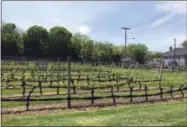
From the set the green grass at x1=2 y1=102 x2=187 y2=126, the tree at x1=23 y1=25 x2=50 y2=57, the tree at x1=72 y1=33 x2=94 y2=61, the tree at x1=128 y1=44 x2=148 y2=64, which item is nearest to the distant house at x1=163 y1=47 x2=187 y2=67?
the tree at x1=128 y1=44 x2=148 y2=64

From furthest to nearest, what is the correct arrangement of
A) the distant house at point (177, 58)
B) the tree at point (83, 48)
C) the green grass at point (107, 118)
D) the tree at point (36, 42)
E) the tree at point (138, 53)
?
the tree at point (138, 53) < the distant house at point (177, 58) < the tree at point (83, 48) < the tree at point (36, 42) < the green grass at point (107, 118)

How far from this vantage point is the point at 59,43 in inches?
4018

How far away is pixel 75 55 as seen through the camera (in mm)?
104062

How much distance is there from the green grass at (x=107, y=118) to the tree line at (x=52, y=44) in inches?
3027

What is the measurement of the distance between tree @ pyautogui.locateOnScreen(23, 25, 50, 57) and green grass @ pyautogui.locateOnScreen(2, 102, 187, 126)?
8459cm

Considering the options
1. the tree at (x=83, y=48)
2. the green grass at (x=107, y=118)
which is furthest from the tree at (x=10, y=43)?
the green grass at (x=107, y=118)

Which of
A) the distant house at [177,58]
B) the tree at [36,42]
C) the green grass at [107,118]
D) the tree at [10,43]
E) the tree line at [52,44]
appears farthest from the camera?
the distant house at [177,58]

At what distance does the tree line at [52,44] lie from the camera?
94000 millimetres

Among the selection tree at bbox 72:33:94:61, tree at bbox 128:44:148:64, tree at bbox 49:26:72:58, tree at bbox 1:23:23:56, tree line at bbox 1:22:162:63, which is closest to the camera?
tree at bbox 1:23:23:56

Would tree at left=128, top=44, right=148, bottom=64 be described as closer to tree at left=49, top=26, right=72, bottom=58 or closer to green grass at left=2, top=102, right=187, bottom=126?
tree at left=49, top=26, right=72, bottom=58

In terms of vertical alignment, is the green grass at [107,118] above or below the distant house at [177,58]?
below

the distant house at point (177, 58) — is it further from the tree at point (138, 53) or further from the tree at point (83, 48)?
the tree at point (83, 48)

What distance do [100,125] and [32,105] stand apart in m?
4.92

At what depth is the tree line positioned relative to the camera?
94.0 m
